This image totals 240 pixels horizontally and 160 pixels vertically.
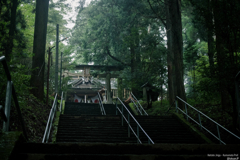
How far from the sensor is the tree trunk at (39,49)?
10523 mm

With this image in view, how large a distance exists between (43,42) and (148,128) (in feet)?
21.9

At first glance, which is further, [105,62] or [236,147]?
[105,62]

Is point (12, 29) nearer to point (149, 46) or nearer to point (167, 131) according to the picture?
point (167, 131)

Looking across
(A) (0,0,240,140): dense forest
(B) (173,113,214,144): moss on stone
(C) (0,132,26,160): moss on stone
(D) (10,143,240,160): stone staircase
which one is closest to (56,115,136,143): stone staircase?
(A) (0,0,240,140): dense forest

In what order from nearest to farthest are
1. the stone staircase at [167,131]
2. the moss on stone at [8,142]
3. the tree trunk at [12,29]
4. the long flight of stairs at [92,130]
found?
the moss on stone at [8,142] → the long flight of stairs at [92,130] → the stone staircase at [167,131] → the tree trunk at [12,29]

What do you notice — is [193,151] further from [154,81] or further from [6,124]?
[154,81]

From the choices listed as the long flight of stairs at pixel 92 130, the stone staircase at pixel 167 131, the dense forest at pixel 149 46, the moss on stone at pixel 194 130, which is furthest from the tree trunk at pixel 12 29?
the moss on stone at pixel 194 130

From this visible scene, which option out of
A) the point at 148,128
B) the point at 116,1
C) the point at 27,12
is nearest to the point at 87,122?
the point at 148,128

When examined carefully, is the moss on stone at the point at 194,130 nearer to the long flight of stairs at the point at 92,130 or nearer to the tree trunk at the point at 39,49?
the long flight of stairs at the point at 92,130

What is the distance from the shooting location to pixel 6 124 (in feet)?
9.71

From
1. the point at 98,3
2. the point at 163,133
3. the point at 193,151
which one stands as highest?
the point at 98,3

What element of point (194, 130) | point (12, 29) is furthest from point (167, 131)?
point (12, 29)

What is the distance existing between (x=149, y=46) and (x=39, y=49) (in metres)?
6.61

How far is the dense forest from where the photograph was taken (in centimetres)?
591
